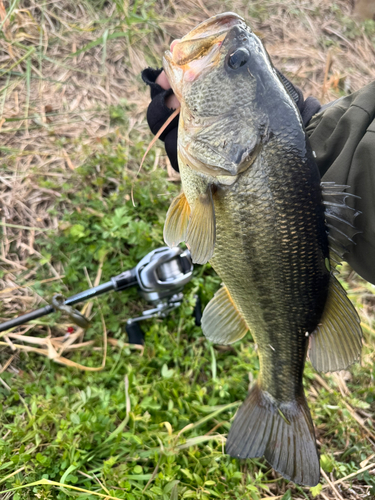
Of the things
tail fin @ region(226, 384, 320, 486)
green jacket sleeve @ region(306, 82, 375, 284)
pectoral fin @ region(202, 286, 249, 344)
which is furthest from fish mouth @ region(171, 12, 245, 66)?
tail fin @ region(226, 384, 320, 486)

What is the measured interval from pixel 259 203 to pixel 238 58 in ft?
2.29

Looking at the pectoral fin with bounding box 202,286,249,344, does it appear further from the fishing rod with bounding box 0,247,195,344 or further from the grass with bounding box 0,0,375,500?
the grass with bounding box 0,0,375,500

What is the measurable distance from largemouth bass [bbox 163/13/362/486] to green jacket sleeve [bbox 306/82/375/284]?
0.12m

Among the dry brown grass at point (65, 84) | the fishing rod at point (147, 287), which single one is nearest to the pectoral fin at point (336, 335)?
the fishing rod at point (147, 287)

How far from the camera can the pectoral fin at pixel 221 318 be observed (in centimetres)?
214

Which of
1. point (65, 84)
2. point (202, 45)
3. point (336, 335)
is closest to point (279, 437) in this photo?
point (336, 335)

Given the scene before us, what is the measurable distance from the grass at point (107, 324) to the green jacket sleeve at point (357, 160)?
50.9 inches

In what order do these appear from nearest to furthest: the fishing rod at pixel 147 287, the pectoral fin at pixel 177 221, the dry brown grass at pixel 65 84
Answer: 1. the pectoral fin at pixel 177 221
2. the fishing rod at pixel 147 287
3. the dry brown grass at pixel 65 84

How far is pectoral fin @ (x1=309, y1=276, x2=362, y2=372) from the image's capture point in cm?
183

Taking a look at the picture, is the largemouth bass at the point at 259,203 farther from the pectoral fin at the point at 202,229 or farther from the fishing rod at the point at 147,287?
the fishing rod at the point at 147,287

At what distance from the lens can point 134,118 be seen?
146 inches

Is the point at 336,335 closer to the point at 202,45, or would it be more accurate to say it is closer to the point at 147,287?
the point at 147,287

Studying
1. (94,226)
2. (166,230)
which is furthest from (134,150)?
(166,230)

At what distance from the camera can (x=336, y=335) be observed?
190 centimetres
